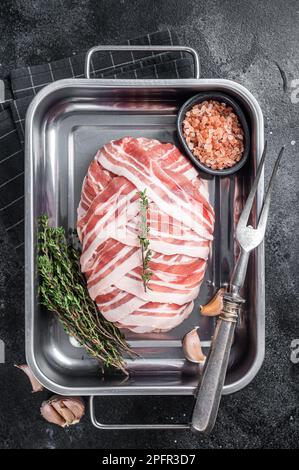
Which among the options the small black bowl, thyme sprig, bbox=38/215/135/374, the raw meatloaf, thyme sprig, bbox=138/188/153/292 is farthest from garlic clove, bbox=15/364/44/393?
the small black bowl

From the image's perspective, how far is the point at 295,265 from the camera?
1646mm

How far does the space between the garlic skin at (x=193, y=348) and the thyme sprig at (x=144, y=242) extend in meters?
0.26

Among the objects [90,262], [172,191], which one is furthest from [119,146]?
[90,262]

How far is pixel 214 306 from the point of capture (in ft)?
5.05

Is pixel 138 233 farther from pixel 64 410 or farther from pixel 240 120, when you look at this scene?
pixel 64 410

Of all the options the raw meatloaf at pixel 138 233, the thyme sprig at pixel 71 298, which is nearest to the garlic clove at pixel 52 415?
the thyme sprig at pixel 71 298

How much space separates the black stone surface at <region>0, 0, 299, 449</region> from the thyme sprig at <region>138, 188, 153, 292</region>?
0.47 m

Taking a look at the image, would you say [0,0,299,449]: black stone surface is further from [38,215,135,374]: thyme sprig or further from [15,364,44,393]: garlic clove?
[38,215,135,374]: thyme sprig

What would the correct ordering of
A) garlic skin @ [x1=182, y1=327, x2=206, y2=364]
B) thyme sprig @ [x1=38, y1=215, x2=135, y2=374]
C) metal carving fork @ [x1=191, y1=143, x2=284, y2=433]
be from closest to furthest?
1. metal carving fork @ [x1=191, y1=143, x2=284, y2=433]
2. thyme sprig @ [x1=38, y1=215, x2=135, y2=374]
3. garlic skin @ [x1=182, y1=327, x2=206, y2=364]

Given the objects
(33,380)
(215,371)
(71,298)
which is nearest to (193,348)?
(215,371)

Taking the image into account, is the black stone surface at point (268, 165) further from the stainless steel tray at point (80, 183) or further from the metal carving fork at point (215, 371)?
the metal carving fork at point (215, 371)

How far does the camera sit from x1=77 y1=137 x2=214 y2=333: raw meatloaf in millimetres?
1375

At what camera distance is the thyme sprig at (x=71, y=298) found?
1.40 metres
